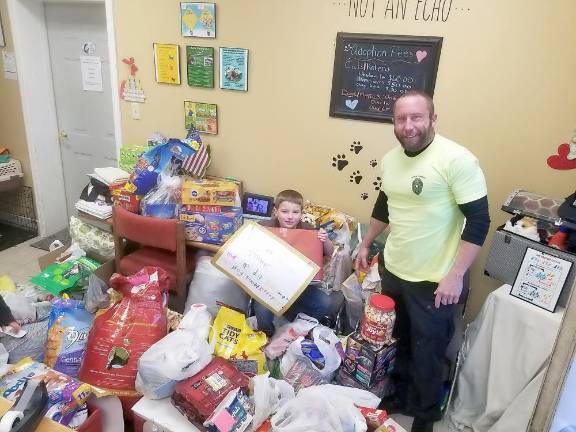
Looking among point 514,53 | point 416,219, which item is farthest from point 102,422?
point 514,53

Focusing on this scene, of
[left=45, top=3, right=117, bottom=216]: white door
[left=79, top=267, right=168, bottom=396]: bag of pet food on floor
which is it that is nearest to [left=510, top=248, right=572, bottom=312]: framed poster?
[left=79, top=267, right=168, bottom=396]: bag of pet food on floor

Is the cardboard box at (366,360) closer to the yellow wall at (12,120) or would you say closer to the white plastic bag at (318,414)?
the white plastic bag at (318,414)

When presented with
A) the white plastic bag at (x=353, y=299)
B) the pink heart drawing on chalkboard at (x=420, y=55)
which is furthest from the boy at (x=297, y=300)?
the pink heart drawing on chalkboard at (x=420, y=55)

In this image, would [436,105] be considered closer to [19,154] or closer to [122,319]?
[122,319]

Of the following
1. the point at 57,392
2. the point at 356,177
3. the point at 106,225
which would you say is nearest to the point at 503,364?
the point at 356,177

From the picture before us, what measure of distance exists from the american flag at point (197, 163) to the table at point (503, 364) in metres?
1.79

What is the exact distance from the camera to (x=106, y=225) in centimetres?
282

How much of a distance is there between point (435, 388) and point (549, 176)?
45.5 inches

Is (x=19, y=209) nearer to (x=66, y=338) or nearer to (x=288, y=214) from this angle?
(x=66, y=338)

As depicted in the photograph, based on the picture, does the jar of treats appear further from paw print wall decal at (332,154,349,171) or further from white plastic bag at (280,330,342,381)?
paw print wall decal at (332,154,349,171)

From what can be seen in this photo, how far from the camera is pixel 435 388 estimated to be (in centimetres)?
184

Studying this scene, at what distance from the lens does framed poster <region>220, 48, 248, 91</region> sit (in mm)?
2530

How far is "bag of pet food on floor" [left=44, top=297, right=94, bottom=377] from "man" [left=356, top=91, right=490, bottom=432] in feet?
4.74

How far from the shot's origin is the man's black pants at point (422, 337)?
1766mm
